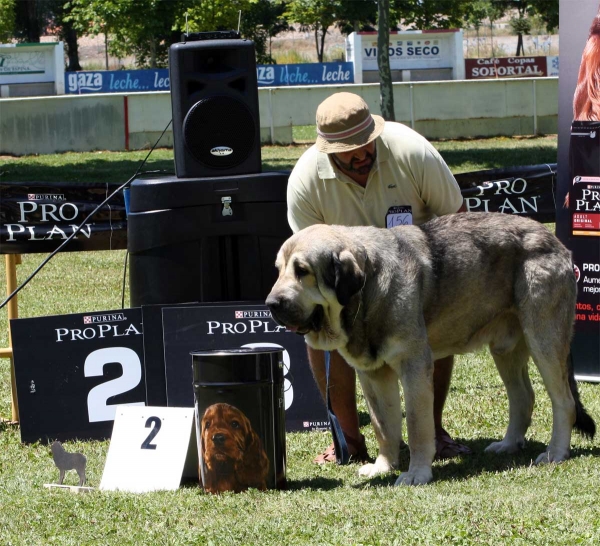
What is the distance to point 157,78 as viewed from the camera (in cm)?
3566

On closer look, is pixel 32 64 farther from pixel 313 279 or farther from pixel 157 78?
pixel 313 279

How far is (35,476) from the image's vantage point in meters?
5.84

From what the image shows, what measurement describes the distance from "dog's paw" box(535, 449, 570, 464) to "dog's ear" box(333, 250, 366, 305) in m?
1.58

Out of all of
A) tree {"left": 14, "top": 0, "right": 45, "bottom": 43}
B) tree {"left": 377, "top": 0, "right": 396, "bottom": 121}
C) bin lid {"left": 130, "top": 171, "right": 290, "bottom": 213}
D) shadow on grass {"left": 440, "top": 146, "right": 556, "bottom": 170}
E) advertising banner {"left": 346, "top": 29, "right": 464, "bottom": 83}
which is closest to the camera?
bin lid {"left": 130, "top": 171, "right": 290, "bottom": 213}

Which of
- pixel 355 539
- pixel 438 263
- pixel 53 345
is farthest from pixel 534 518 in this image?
pixel 53 345

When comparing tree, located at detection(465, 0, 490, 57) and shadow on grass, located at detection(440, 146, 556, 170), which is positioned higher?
tree, located at detection(465, 0, 490, 57)

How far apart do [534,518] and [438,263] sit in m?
1.54

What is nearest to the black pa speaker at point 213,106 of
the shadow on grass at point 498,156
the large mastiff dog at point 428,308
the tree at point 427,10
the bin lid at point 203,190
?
the bin lid at point 203,190

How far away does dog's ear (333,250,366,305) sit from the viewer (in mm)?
4914

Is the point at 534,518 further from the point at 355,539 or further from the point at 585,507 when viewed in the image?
the point at 355,539

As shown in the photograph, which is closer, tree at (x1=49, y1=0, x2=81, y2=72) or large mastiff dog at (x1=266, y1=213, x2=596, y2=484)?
large mastiff dog at (x1=266, y1=213, x2=596, y2=484)

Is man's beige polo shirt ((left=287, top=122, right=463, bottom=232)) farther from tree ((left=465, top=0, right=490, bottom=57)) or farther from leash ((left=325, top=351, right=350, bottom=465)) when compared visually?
tree ((left=465, top=0, right=490, bottom=57))

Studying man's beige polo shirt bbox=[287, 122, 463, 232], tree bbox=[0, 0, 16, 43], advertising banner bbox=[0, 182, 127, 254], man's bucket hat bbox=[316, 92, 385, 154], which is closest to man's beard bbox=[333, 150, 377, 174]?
man's beige polo shirt bbox=[287, 122, 463, 232]

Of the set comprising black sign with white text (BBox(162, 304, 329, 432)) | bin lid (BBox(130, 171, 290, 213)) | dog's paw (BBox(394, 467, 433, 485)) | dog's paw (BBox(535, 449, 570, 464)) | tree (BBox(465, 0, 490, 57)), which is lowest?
dog's paw (BBox(535, 449, 570, 464))
